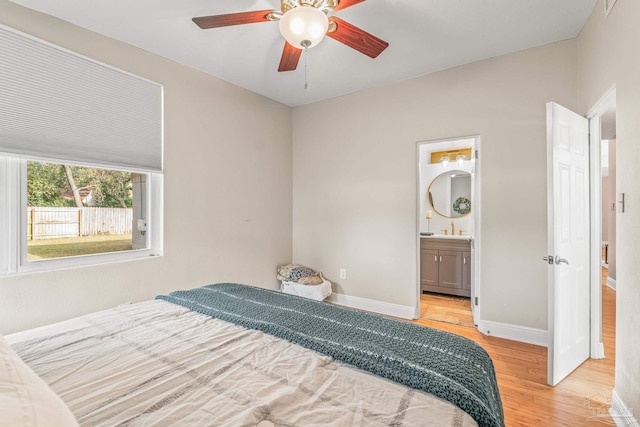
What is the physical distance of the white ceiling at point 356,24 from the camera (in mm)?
2119

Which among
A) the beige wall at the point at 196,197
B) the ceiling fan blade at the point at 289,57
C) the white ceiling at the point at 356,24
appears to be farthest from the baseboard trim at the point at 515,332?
the ceiling fan blade at the point at 289,57

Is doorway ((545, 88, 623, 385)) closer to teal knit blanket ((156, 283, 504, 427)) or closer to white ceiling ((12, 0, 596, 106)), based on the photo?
white ceiling ((12, 0, 596, 106))

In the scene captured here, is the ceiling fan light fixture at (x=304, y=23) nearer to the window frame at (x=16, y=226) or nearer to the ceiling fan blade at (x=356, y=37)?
the ceiling fan blade at (x=356, y=37)

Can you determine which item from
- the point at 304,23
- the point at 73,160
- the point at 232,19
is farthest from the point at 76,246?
the point at 304,23

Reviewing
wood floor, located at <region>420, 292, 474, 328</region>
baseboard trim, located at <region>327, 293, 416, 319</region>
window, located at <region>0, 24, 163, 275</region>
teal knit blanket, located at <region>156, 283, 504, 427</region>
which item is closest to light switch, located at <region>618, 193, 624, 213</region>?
teal knit blanket, located at <region>156, 283, 504, 427</region>

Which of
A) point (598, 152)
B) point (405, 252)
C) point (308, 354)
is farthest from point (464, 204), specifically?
point (308, 354)

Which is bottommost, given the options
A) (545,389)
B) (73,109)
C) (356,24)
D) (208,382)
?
(545,389)

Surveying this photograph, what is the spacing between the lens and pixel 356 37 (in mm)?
1935

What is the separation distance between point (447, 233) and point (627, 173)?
3.22 m

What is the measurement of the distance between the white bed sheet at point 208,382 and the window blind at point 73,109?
1.39 metres

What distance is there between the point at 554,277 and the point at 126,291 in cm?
318

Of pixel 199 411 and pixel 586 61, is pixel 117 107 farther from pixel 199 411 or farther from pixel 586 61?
pixel 586 61

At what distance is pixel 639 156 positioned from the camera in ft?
5.16

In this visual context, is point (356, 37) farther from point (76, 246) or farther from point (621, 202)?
point (76, 246)
